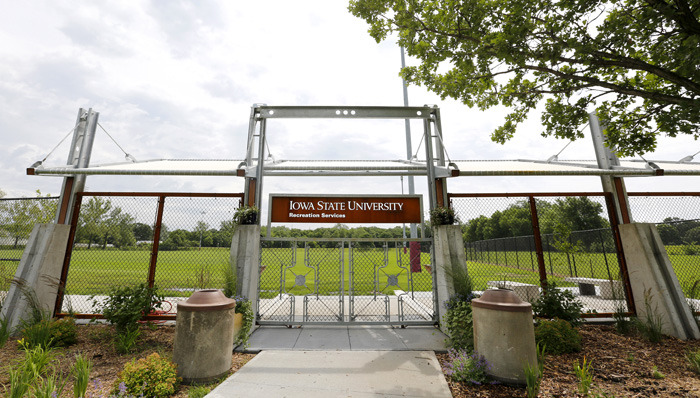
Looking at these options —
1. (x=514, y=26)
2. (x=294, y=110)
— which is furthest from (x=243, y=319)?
(x=514, y=26)

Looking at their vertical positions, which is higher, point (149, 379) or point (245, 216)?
point (245, 216)

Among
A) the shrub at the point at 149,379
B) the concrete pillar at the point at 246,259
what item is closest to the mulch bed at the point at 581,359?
the shrub at the point at 149,379

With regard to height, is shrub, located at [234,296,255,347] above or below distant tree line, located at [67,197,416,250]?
below

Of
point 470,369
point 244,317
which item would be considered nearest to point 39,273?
point 244,317

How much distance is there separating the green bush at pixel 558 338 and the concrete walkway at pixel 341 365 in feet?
5.61

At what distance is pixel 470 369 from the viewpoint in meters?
3.77

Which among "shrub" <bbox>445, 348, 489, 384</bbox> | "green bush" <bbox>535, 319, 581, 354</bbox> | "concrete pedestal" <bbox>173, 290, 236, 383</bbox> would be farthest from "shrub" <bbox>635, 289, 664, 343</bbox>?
"concrete pedestal" <bbox>173, 290, 236, 383</bbox>

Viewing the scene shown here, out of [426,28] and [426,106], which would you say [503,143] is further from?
[426,28]

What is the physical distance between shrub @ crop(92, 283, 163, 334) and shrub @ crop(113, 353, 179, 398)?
197cm

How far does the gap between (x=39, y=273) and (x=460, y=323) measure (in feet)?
28.2

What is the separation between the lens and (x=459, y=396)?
3.42 m

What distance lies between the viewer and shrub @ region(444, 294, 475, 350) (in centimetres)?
458

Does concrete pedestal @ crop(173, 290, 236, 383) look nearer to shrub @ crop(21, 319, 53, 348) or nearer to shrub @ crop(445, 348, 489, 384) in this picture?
shrub @ crop(21, 319, 53, 348)

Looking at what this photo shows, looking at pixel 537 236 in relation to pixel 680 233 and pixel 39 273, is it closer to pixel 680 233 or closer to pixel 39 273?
pixel 680 233
